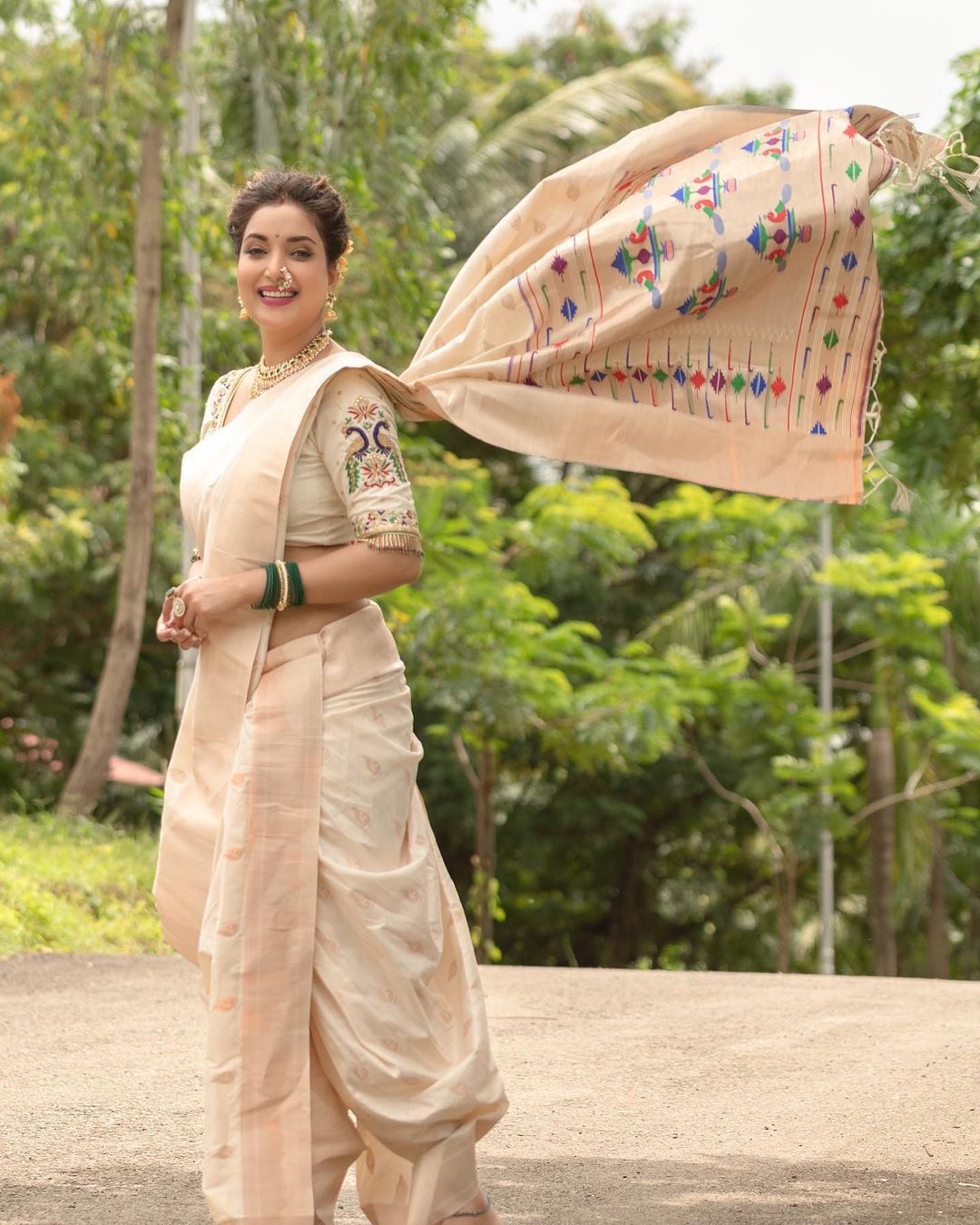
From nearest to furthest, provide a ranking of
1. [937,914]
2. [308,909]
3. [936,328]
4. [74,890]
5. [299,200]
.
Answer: [308,909], [299,200], [936,328], [74,890], [937,914]

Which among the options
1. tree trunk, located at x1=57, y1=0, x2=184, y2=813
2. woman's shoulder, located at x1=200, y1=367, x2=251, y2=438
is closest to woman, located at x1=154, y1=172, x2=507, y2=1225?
woman's shoulder, located at x1=200, y1=367, x2=251, y2=438

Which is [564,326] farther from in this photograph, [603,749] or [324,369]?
[603,749]

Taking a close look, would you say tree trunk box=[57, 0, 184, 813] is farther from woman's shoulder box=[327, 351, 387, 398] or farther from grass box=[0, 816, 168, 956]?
woman's shoulder box=[327, 351, 387, 398]

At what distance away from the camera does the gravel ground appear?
13.4 ft

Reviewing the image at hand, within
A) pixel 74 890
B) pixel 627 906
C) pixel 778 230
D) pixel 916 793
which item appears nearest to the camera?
pixel 778 230

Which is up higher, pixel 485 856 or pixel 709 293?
pixel 709 293

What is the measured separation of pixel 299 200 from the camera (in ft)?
11.4

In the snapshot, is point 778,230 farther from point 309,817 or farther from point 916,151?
point 309,817

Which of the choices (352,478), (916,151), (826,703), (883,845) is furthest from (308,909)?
(883,845)

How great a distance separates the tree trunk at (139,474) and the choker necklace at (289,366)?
901 centimetres

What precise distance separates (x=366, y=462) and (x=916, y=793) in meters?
17.2

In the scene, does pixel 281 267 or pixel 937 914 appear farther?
pixel 937 914

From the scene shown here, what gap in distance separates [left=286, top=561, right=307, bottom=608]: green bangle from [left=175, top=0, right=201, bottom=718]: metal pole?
28.4ft

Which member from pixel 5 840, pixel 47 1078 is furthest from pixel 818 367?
pixel 5 840
